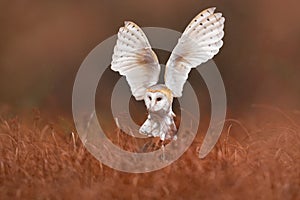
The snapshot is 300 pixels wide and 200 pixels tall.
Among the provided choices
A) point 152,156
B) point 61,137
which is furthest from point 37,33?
point 152,156

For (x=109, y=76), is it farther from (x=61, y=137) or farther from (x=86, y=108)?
(x=61, y=137)

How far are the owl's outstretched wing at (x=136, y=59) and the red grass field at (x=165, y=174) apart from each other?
232 mm

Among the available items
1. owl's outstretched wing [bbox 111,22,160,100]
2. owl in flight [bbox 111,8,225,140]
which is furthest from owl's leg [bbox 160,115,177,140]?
owl's outstretched wing [bbox 111,22,160,100]

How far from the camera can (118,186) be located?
A: 5.98 feet

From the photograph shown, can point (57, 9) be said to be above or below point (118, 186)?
above

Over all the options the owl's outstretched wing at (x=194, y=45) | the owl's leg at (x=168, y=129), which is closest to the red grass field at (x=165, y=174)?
the owl's leg at (x=168, y=129)

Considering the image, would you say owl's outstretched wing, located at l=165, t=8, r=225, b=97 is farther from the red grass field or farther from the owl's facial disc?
the red grass field

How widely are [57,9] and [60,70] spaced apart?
313mm

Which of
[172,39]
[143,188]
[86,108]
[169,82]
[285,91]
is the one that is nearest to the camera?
[143,188]

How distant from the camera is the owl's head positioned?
2.10 meters

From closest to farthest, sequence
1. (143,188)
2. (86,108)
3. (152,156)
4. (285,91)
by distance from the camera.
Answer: (143,188), (152,156), (86,108), (285,91)

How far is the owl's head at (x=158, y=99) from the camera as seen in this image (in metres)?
2.10

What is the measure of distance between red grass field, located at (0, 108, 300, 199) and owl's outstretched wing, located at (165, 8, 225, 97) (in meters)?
0.20

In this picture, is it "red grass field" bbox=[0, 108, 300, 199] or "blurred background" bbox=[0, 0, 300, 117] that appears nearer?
"red grass field" bbox=[0, 108, 300, 199]
